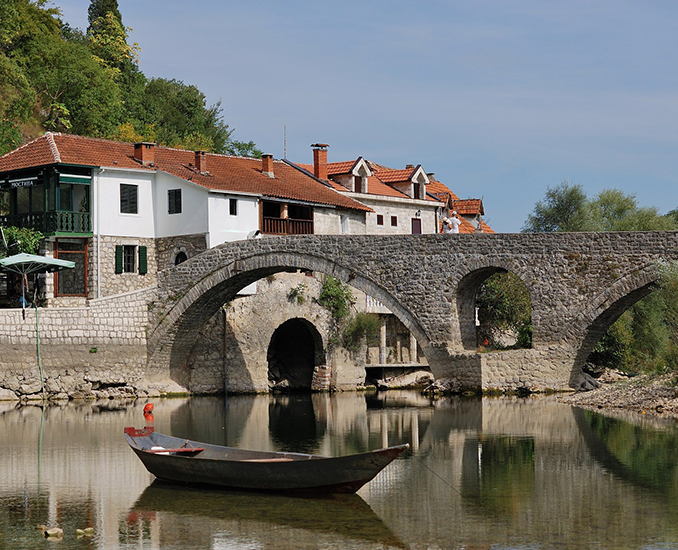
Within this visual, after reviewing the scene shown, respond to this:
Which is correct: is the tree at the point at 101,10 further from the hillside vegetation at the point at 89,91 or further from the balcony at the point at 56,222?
Result: the balcony at the point at 56,222

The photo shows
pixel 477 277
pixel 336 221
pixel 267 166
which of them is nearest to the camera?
pixel 477 277

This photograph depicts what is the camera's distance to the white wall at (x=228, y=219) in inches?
1207

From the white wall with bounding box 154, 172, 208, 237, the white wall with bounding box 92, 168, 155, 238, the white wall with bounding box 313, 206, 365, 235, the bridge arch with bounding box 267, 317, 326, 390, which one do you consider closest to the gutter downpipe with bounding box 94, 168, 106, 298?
the white wall with bounding box 92, 168, 155, 238

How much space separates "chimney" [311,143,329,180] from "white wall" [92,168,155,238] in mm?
9091

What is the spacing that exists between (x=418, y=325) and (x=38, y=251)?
470 inches

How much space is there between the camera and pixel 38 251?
1180 inches

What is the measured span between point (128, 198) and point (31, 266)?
4.26 meters

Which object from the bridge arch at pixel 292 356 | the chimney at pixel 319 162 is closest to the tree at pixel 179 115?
the chimney at pixel 319 162

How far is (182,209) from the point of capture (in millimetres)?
31172

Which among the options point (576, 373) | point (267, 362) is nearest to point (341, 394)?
point (267, 362)

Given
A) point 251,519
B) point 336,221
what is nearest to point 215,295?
point 336,221

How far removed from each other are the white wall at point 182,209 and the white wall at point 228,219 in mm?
250

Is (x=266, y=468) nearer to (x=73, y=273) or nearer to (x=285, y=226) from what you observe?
(x=73, y=273)

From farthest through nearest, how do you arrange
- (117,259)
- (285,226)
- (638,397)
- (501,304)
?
1. (501,304)
2. (285,226)
3. (117,259)
4. (638,397)
